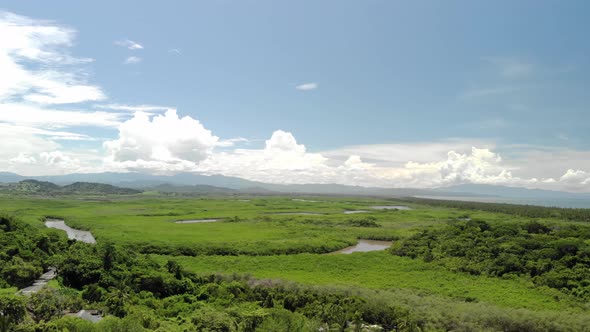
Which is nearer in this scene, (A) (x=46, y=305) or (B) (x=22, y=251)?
(A) (x=46, y=305)

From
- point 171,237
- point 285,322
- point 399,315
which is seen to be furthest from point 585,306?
point 171,237

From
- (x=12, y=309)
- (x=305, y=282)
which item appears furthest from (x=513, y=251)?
(x=12, y=309)

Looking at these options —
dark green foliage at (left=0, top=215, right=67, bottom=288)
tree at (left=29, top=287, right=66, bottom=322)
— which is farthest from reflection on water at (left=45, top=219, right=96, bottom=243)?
tree at (left=29, top=287, right=66, bottom=322)

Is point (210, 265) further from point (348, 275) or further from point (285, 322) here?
point (285, 322)

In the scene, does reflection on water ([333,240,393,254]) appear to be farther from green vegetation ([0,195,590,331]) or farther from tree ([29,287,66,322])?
tree ([29,287,66,322])

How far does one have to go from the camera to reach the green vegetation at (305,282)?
27.7 metres

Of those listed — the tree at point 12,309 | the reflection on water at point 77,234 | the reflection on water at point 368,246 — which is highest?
the tree at point 12,309

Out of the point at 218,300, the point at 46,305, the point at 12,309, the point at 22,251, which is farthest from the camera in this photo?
the point at 22,251

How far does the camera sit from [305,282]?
1598 inches

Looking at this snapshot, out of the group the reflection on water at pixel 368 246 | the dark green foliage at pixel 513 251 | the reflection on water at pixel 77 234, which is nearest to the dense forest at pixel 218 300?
the dark green foliage at pixel 513 251

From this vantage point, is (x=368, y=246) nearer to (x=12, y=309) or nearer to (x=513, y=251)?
(x=513, y=251)

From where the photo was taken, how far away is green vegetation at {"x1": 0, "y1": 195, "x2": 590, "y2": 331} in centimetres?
2772

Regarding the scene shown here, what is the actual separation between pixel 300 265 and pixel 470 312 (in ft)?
80.6

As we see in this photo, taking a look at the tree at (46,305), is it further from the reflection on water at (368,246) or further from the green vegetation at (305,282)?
the reflection on water at (368,246)
